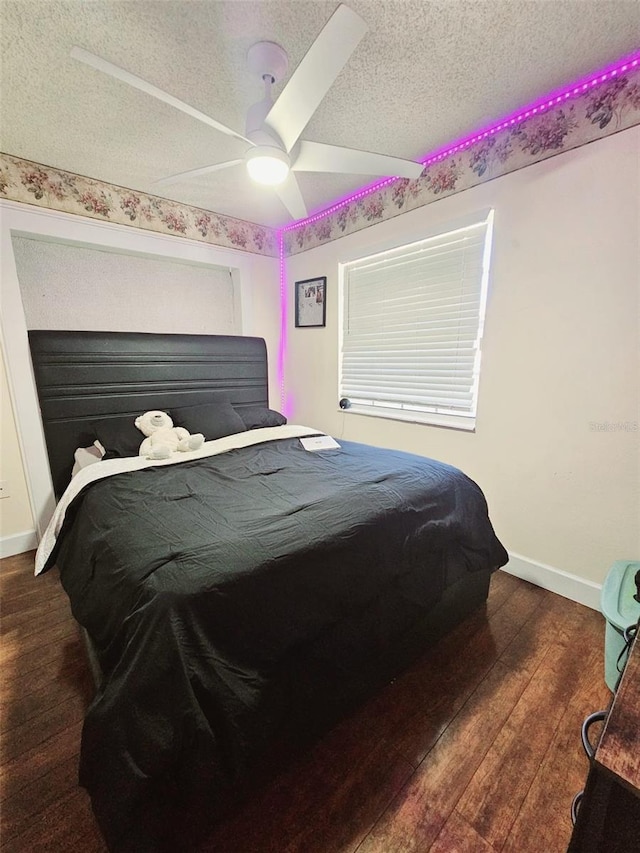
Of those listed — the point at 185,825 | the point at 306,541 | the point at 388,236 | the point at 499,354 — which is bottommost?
the point at 185,825

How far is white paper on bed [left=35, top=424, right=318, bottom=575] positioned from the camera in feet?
6.06

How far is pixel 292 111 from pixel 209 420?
1.92 m

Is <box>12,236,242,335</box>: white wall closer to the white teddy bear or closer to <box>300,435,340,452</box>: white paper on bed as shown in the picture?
the white teddy bear

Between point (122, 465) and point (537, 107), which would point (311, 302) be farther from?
point (122, 465)

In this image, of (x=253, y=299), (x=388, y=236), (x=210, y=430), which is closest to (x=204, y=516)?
(x=210, y=430)

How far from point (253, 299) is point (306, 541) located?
282 centimetres

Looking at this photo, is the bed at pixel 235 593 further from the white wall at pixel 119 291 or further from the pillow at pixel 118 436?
the white wall at pixel 119 291

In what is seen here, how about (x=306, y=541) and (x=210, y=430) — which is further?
(x=210, y=430)

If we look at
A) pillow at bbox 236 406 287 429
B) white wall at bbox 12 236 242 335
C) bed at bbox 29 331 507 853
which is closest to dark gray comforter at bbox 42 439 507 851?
bed at bbox 29 331 507 853

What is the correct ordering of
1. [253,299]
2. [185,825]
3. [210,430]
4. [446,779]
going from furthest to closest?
1. [253,299]
2. [210,430]
3. [446,779]
4. [185,825]

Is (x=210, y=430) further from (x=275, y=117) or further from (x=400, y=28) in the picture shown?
(x=400, y=28)

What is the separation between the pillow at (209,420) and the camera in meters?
2.68

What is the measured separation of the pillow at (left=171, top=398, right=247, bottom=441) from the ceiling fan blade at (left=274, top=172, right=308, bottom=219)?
147cm

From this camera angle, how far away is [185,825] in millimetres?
941
